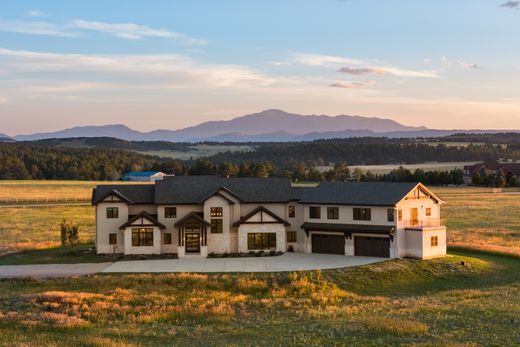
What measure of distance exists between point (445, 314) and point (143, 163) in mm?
164836

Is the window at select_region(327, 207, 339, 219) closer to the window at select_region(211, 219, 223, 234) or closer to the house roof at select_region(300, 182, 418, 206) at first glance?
the house roof at select_region(300, 182, 418, 206)

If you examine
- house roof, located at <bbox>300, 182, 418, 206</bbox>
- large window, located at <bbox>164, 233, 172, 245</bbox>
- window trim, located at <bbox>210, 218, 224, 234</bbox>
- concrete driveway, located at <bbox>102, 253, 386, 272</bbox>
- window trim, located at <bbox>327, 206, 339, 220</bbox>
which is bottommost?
concrete driveway, located at <bbox>102, 253, 386, 272</bbox>

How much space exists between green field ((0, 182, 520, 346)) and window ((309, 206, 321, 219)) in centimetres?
856

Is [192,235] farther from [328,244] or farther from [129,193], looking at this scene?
[328,244]

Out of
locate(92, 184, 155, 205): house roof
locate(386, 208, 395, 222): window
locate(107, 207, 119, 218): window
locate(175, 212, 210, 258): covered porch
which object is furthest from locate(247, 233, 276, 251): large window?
locate(107, 207, 119, 218): window

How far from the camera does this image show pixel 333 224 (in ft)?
162

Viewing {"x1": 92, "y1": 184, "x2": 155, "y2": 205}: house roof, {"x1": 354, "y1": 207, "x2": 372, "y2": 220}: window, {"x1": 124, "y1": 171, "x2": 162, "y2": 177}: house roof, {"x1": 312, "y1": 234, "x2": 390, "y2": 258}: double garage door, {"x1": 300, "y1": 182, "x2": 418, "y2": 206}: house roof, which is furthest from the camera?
{"x1": 124, "y1": 171, "x2": 162, "y2": 177}: house roof

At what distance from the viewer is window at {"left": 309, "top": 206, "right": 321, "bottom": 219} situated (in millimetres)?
50425

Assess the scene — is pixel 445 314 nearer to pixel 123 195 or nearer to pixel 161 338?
A: pixel 161 338

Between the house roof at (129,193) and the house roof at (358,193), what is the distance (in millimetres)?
12949

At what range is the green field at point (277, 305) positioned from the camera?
21141mm

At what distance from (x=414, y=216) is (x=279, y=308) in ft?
74.1

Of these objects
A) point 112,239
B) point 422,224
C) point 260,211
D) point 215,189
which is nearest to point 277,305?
point 260,211

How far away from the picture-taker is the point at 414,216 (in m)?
48.7
